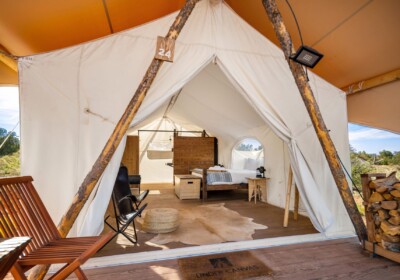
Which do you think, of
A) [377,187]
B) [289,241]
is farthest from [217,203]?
[377,187]

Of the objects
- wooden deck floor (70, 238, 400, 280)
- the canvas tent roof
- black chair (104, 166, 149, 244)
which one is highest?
the canvas tent roof

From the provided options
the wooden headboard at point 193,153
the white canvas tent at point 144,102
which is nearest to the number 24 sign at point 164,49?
the white canvas tent at point 144,102

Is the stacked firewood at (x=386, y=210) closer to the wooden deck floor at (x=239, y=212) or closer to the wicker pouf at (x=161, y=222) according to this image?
the wooden deck floor at (x=239, y=212)

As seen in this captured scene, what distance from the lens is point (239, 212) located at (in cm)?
427

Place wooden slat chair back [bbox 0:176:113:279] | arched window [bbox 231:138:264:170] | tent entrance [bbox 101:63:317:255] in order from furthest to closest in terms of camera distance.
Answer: arched window [bbox 231:138:264:170] → tent entrance [bbox 101:63:317:255] → wooden slat chair back [bbox 0:176:113:279]

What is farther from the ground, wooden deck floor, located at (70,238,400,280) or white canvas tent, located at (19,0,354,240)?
white canvas tent, located at (19,0,354,240)

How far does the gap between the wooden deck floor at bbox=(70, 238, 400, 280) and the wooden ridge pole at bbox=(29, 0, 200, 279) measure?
0.48 m

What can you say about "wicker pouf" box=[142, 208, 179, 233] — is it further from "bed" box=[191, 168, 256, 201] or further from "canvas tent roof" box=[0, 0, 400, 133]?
"canvas tent roof" box=[0, 0, 400, 133]

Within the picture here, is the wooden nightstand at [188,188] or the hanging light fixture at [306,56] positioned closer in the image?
the hanging light fixture at [306,56]

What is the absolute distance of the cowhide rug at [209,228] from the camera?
9.34 ft

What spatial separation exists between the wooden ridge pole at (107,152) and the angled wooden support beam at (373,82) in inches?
125

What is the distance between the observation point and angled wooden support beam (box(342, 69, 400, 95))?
346cm

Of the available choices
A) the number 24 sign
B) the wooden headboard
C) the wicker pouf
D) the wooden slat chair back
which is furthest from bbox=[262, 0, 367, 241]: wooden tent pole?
the wooden headboard

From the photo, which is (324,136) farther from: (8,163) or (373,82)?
(8,163)
